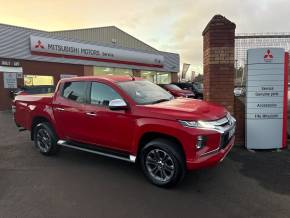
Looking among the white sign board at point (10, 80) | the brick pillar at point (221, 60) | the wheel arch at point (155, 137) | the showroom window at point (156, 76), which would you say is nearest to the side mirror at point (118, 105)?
the wheel arch at point (155, 137)

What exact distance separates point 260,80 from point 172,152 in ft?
11.4

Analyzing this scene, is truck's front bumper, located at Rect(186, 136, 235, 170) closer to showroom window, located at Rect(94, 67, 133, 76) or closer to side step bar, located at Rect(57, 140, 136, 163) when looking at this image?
side step bar, located at Rect(57, 140, 136, 163)

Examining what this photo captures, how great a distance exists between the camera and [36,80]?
21.0 metres

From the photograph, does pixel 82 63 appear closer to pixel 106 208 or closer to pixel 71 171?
pixel 71 171

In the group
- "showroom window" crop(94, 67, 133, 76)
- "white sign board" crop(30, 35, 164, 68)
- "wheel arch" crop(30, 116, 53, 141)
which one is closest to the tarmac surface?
"wheel arch" crop(30, 116, 53, 141)

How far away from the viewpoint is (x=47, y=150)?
272 inches

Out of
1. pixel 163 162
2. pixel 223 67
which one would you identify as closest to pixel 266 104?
pixel 223 67

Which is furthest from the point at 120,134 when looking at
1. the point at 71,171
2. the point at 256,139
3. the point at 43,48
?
the point at 43,48

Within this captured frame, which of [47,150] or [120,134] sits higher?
[120,134]

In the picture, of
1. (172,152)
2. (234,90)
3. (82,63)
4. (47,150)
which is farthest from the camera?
(82,63)

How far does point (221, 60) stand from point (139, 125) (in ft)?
11.6

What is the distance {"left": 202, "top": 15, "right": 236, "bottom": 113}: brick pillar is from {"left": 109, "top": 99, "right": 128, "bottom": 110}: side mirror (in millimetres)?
3208

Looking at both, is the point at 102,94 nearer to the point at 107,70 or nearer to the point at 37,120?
the point at 37,120

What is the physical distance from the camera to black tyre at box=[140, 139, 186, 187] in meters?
4.68
